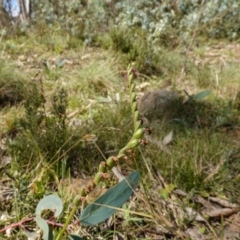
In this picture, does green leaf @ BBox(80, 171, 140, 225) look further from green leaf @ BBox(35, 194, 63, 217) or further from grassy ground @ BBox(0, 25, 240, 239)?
grassy ground @ BBox(0, 25, 240, 239)

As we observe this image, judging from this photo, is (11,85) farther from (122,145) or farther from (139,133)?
(139,133)

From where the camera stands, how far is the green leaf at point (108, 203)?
97 centimetres

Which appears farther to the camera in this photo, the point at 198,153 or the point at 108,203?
the point at 198,153

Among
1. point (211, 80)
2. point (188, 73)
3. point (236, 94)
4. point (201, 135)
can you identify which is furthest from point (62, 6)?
point (201, 135)

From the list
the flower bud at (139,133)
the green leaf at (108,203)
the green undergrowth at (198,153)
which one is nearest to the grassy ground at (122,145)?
the green undergrowth at (198,153)

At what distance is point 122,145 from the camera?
2027mm

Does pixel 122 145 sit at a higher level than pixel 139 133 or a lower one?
lower

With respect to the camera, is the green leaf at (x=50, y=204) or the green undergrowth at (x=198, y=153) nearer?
the green leaf at (x=50, y=204)

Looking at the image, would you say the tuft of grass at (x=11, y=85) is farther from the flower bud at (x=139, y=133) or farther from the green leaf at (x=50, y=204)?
the flower bud at (x=139, y=133)

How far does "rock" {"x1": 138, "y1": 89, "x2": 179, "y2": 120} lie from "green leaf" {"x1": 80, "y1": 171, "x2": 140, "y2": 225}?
1.59 meters

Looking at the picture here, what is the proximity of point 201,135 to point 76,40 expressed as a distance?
280cm

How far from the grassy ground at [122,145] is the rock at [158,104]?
62mm

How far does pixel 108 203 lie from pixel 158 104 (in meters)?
1.79

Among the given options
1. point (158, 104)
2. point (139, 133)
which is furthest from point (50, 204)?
point (158, 104)
